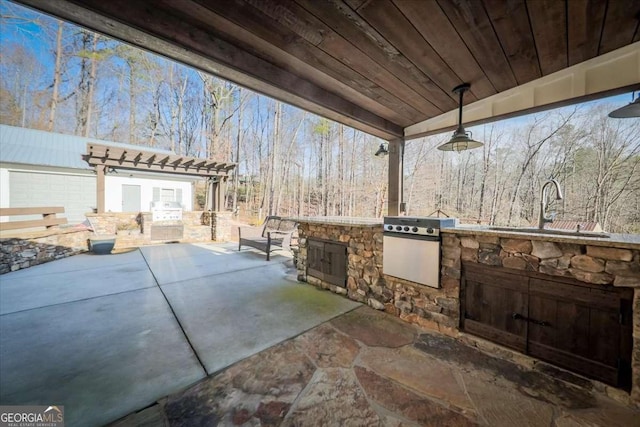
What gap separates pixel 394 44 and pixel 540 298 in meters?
2.35

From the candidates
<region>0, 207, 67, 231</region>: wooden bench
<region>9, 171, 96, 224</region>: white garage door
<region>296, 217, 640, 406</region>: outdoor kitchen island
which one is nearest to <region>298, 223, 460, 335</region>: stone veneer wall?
<region>296, 217, 640, 406</region>: outdoor kitchen island

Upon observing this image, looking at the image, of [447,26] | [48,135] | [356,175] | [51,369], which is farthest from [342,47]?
[48,135]

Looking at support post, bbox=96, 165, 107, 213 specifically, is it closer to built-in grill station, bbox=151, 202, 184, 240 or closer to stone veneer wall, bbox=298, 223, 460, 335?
built-in grill station, bbox=151, 202, 184, 240

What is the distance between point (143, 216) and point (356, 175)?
8.51 metres

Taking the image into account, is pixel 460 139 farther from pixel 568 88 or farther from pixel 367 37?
pixel 367 37

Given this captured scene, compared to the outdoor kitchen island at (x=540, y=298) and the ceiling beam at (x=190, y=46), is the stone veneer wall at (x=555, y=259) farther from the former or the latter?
the ceiling beam at (x=190, y=46)

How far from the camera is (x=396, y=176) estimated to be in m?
3.83

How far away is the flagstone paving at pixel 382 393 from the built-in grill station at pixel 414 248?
0.70 meters

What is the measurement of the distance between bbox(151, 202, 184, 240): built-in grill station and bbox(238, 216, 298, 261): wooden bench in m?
2.72

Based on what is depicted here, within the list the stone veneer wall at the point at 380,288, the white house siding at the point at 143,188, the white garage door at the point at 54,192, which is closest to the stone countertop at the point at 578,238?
the stone veneer wall at the point at 380,288

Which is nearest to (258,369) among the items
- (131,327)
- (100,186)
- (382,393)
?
(382,393)

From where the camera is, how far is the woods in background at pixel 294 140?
20.1 ft

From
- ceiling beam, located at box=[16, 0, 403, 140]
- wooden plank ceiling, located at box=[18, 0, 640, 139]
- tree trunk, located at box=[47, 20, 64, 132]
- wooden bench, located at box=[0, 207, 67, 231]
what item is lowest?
wooden bench, located at box=[0, 207, 67, 231]

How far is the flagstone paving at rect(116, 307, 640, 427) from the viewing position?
1439mm
